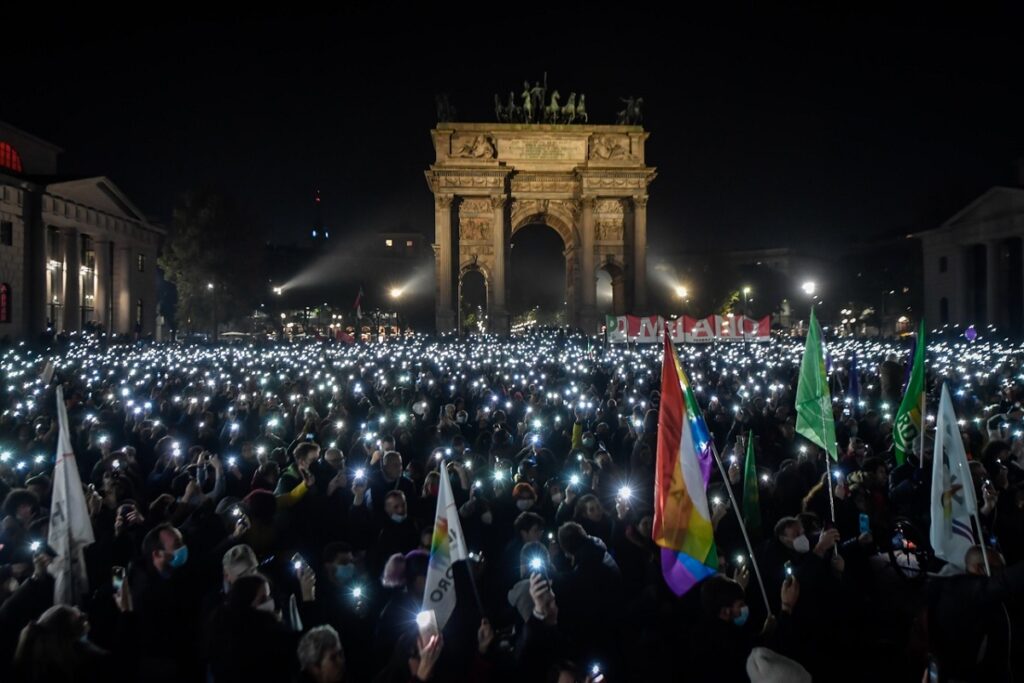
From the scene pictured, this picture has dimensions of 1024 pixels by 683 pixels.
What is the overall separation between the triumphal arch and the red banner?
25.3 metres

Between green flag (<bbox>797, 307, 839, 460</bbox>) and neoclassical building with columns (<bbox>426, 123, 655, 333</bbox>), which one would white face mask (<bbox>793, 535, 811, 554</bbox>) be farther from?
neoclassical building with columns (<bbox>426, 123, 655, 333</bbox>)

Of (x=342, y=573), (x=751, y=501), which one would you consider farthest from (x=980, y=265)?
(x=342, y=573)

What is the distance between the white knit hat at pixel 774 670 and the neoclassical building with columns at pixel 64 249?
4833 cm

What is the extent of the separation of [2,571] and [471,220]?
198ft

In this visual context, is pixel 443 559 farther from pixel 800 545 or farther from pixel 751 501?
pixel 751 501

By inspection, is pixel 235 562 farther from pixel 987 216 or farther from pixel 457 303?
pixel 987 216

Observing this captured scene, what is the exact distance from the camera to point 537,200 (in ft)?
216

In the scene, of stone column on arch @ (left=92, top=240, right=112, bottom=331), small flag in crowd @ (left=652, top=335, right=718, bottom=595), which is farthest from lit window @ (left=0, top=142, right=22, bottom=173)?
small flag in crowd @ (left=652, top=335, right=718, bottom=595)

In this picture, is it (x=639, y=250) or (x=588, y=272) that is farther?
(x=639, y=250)

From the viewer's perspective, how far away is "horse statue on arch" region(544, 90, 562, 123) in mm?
65812

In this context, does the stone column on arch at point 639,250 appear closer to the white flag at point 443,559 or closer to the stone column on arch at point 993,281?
the stone column on arch at point 993,281

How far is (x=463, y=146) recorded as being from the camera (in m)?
63.4

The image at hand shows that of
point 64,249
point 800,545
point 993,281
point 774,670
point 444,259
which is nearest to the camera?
point 774,670

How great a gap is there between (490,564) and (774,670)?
4.34 m
